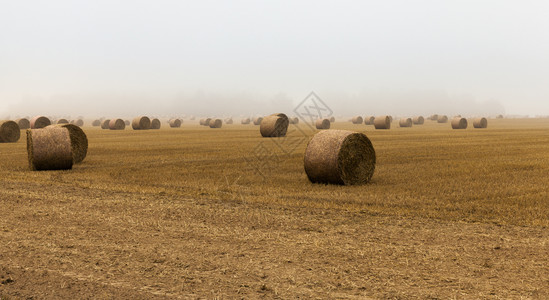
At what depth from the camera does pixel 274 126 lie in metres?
36.8

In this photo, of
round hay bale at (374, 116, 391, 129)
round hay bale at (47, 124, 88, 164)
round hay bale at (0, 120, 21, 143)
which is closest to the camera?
round hay bale at (47, 124, 88, 164)

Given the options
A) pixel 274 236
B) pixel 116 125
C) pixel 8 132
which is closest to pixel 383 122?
pixel 116 125

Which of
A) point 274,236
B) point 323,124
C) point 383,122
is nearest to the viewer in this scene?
point 274,236

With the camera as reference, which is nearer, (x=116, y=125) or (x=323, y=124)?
(x=323, y=124)

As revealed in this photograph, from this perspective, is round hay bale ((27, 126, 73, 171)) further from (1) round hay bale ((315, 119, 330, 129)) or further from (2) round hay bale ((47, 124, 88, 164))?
(1) round hay bale ((315, 119, 330, 129))

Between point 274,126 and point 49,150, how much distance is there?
20.4m

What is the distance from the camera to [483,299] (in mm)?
5695

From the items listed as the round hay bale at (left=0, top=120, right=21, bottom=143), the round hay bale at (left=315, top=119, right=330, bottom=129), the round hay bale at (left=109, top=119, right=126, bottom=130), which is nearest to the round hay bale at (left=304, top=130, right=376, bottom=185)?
the round hay bale at (left=0, top=120, right=21, bottom=143)

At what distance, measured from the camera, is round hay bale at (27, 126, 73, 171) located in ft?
59.1

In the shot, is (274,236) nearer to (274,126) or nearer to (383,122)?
(274,126)

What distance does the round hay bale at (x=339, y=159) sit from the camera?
14641 mm

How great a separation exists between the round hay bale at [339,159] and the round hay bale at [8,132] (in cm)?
2539

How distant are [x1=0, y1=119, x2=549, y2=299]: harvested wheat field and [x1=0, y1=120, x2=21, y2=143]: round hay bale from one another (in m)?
18.7

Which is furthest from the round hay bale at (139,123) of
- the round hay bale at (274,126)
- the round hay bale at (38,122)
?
the round hay bale at (274,126)
